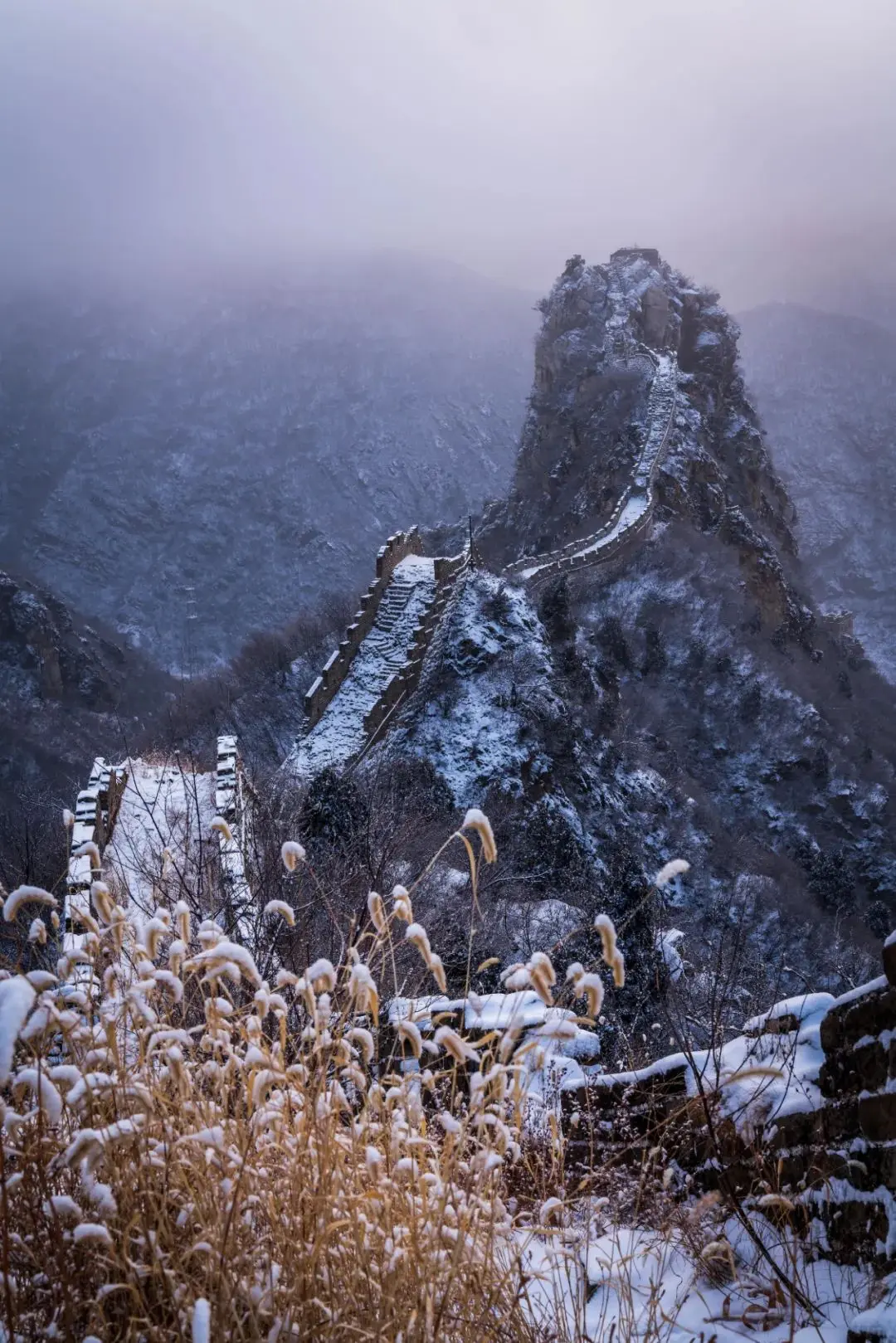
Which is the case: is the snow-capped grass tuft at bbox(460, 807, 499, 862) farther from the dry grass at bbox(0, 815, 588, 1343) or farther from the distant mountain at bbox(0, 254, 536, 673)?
the distant mountain at bbox(0, 254, 536, 673)

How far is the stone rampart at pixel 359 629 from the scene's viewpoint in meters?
20.8

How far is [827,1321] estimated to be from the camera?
7.25 ft

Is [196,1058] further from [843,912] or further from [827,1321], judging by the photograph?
[843,912]

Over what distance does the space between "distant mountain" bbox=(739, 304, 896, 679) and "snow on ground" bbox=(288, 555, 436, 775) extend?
58746mm

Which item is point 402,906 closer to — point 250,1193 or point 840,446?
point 250,1193

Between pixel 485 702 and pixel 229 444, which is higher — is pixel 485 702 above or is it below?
below

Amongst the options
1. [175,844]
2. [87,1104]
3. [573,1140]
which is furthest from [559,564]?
[87,1104]

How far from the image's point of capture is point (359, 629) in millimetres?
22906

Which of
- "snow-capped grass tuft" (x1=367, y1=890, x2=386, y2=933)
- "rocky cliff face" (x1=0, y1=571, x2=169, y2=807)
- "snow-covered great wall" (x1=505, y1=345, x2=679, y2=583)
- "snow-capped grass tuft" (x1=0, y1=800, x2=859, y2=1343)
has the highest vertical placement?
"snow-covered great wall" (x1=505, y1=345, x2=679, y2=583)

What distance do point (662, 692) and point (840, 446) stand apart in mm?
94711

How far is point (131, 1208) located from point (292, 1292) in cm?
40

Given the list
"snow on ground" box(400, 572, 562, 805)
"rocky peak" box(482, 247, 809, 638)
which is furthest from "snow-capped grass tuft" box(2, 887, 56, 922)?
"rocky peak" box(482, 247, 809, 638)

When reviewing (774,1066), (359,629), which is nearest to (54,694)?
(359,629)

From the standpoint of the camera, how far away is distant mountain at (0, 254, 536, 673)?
80.8m
